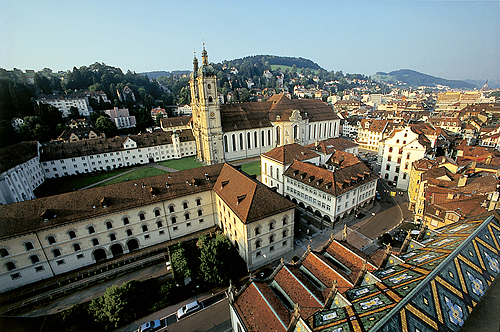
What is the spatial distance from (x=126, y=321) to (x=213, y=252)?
11.7m

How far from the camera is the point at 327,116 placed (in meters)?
94.6

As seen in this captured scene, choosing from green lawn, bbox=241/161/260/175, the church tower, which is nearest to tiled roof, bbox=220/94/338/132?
the church tower

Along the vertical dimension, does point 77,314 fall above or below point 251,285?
below

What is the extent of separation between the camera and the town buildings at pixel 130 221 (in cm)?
2841

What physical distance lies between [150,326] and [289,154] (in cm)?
3703

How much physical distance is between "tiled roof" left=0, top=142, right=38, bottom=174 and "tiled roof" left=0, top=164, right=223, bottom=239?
24582 mm

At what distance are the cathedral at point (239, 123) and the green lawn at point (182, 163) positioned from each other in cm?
315

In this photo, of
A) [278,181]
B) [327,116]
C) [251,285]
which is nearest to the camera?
[251,285]

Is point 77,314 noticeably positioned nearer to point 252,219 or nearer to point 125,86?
point 252,219

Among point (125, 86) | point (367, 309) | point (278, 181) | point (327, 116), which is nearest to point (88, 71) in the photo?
point (125, 86)

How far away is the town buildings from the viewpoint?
28.4m

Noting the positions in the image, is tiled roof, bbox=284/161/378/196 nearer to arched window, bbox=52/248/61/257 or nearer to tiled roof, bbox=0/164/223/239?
tiled roof, bbox=0/164/223/239

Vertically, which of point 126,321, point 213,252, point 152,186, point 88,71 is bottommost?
point 126,321

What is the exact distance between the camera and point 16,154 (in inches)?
2051
